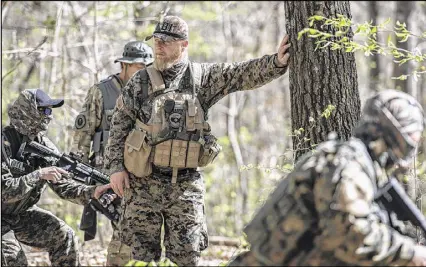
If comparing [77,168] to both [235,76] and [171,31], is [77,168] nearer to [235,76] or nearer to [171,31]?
[171,31]

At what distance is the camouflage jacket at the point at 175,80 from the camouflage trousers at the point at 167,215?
0.27 m

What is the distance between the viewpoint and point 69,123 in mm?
10984

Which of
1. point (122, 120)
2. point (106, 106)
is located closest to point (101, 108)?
point (106, 106)

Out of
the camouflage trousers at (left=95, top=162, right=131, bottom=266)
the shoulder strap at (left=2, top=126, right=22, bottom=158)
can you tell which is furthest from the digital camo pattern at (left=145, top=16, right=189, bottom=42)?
the shoulder strap at (left=2, top=126, right=22, bottom=158)

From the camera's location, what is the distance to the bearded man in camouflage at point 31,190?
705cm

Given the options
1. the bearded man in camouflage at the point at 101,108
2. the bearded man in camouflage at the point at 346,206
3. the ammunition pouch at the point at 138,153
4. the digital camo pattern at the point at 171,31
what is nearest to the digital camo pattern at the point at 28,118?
the bearded man in camouflage at the point at 101,108

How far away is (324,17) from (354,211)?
2134mm

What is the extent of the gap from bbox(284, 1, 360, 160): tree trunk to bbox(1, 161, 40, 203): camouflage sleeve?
7.89 feet

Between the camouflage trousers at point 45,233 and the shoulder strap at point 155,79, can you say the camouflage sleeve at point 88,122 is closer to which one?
the camouflage trousers at point 45,233

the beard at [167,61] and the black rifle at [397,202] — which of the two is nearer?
the black rifle at [397,202]

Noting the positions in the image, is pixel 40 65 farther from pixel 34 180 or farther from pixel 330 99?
pixel 330 99

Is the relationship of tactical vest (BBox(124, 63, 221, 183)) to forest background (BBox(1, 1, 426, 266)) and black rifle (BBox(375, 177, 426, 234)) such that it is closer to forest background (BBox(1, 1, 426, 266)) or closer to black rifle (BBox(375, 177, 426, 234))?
forest background (BBox(1, 1, 426, 266))

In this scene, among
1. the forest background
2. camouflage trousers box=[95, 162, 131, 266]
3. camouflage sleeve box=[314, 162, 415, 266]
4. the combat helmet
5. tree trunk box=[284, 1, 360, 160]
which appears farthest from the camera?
the forest background

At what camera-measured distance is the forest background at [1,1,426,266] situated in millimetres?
10711
